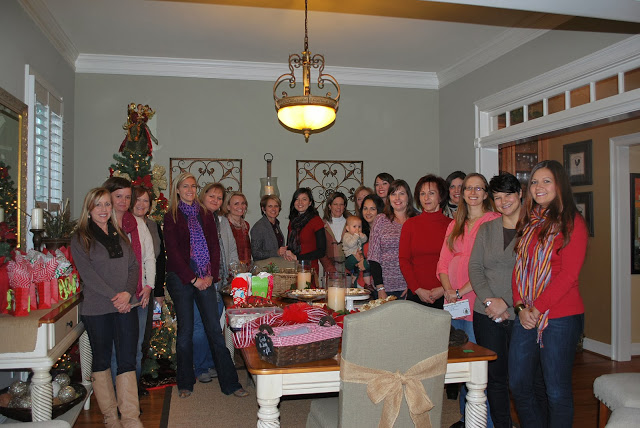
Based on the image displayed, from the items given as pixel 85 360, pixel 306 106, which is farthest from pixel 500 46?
pixel 85 360

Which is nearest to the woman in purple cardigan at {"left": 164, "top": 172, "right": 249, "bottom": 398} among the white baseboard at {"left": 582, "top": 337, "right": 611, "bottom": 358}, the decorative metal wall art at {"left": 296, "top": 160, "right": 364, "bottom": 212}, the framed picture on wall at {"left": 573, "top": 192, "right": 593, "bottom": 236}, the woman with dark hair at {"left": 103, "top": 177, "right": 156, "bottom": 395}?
the woman with dark hair at {"left": 103, "top": 177, "right": 156, "bottom": 395}

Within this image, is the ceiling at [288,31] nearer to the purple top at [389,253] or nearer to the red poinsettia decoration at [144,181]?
the red poinsettia decoration at [144,181]

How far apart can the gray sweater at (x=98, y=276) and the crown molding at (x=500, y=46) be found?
3604 mm

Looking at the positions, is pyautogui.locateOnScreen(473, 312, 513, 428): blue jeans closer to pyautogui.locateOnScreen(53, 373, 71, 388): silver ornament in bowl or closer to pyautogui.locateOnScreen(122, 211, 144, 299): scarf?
pyautogui.locateOnScreen(122, 211, 144, 299): scarf

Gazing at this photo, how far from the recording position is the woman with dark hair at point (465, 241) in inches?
115

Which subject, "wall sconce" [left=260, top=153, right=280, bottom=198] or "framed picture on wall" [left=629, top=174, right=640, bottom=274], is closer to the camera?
"framed picture on wall" [left=629, top=174, right=640, bottom=274]

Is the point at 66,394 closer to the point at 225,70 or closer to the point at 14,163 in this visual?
the point at 14,163

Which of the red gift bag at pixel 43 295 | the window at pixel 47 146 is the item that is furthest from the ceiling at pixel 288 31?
the red gift bag at pixel 43 295

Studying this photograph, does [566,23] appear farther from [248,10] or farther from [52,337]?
[52,337]

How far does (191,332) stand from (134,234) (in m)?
0.82

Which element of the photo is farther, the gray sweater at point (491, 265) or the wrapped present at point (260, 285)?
the wrapped present at point (260, 285)

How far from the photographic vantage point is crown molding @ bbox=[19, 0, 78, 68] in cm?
382

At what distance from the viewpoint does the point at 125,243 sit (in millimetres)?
3100

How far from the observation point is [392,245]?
3650 millimetres
